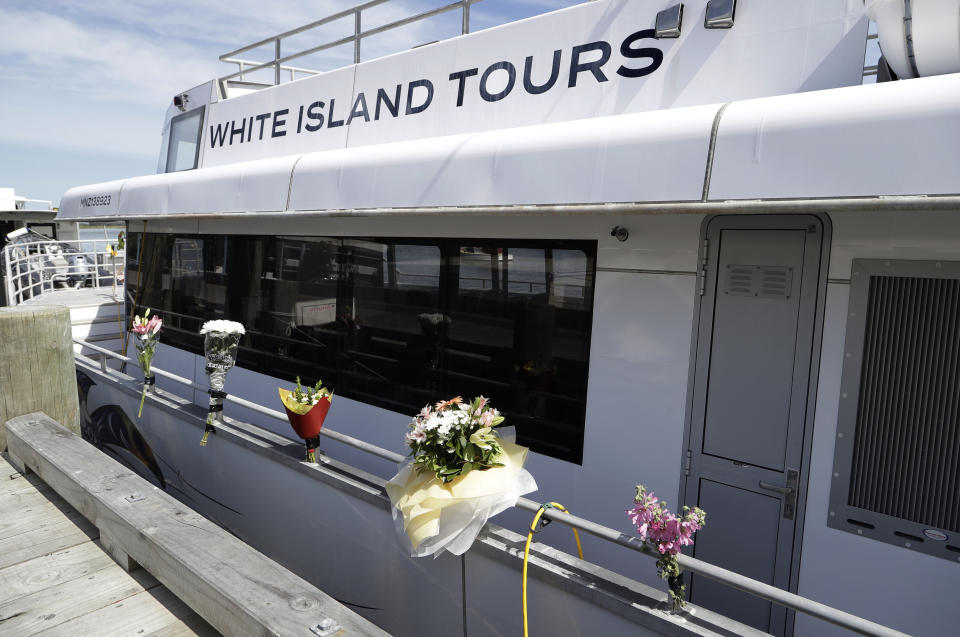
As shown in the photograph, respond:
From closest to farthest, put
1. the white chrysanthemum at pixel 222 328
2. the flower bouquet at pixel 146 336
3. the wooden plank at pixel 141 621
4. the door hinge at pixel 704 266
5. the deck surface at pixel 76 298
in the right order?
1. the wooden plank at pixel 141 621
2. the door hinge at pixel 704 266
3. the white chrysanthemum at pixel 222 328
4. the flower bouquet at pixel 146 336
5. the deck surface at pixel 76 298

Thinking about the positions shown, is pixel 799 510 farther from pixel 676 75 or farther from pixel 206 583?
pixel 206 583

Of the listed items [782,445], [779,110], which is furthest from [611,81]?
[782,445]

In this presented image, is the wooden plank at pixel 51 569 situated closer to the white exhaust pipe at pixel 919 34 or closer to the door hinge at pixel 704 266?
the door hinge at pixel 704 266

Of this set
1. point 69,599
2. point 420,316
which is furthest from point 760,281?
point 69,599

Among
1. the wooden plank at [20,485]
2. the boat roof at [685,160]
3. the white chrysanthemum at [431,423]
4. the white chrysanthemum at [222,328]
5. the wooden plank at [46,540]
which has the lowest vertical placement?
the wooden plank at [46,540]

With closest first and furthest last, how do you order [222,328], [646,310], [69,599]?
1. [69,599]
2. [646,310]
3. [222,328]

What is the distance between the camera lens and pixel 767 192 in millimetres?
2295

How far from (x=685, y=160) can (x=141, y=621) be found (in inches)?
108

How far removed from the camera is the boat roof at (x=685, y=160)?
205 centimetres

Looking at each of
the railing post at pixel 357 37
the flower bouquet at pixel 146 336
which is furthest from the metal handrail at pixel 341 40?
the flower bouquet at pixel 146 336

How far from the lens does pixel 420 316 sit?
423 centimetres

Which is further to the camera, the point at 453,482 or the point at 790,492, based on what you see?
the point at 790,492

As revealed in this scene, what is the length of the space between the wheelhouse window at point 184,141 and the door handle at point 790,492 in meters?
6.03

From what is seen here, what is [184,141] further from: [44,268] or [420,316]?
[420,316]
